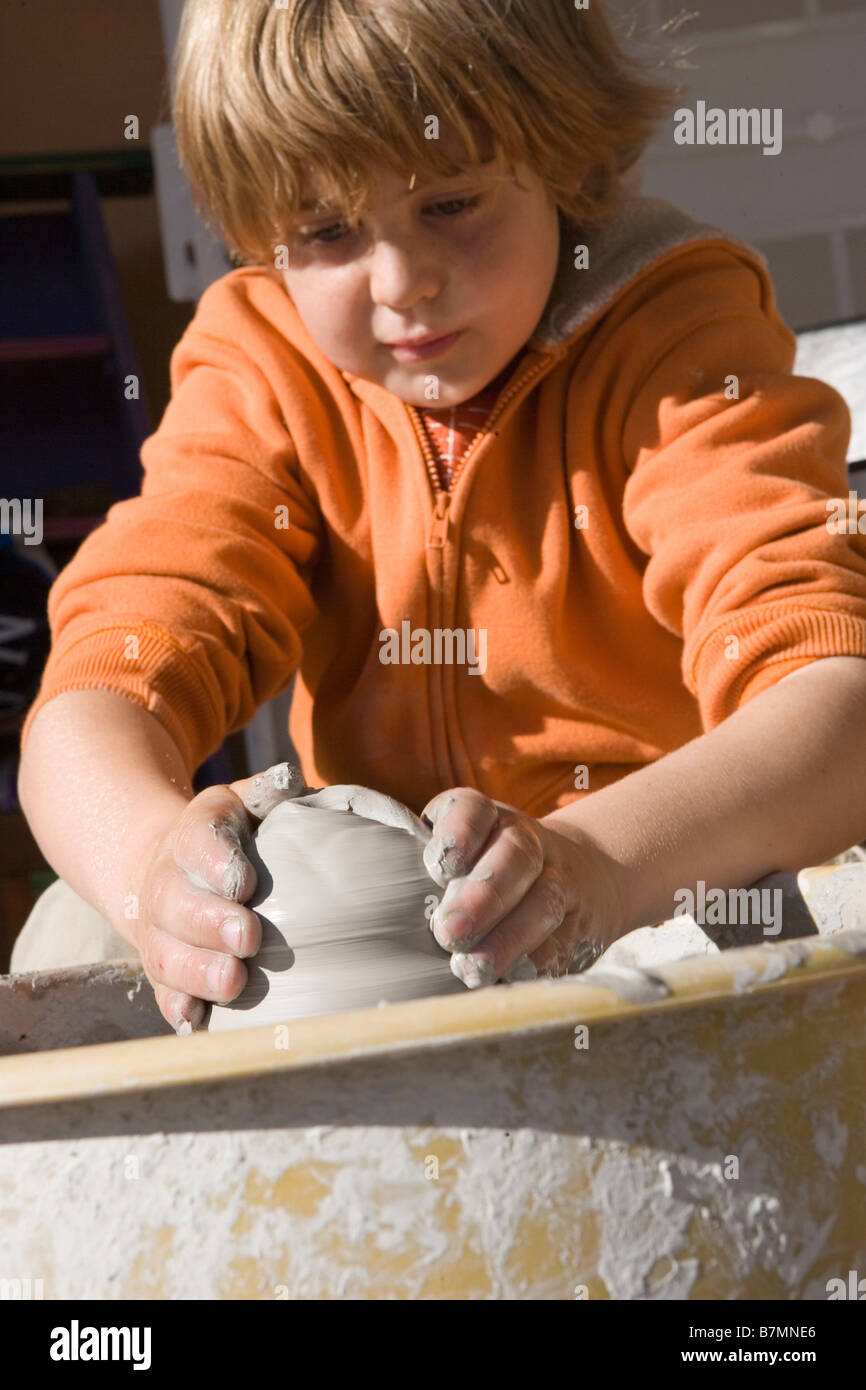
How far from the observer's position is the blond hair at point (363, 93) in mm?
923

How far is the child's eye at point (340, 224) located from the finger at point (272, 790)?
444 millimetres

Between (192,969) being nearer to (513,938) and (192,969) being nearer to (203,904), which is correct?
(203,904)

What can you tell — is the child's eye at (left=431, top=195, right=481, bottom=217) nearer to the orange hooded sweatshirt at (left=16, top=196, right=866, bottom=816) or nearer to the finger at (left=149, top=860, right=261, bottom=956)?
the orange hooded sweatshirt at (left=16, top=196, right=866, bottom=816)

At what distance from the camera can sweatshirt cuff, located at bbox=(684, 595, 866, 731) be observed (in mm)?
914

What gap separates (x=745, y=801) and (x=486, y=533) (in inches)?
15.9

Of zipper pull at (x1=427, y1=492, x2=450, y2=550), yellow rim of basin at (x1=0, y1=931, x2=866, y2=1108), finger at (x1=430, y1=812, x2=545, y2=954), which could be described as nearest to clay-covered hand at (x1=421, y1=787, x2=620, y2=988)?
finger at (x1=430, y1=812, x2=545, y2=954)

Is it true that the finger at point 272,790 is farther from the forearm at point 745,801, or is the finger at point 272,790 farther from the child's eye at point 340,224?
the child's eye at point 340,224

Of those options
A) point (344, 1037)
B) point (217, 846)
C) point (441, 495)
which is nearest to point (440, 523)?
point (441, 495)

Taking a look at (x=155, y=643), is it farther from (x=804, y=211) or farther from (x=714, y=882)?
(x=804, y=211)

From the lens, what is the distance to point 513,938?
644 millimetres

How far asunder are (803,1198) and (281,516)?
2.42 ft

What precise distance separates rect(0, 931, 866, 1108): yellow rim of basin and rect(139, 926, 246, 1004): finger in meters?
0.12

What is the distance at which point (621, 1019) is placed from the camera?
0.52 metres

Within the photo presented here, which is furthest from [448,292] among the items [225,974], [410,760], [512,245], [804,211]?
[804,211]
